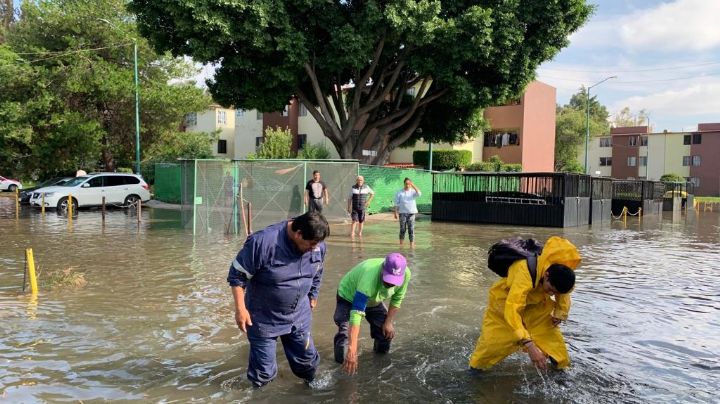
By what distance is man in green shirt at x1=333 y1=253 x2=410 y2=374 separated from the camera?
4.32 meters

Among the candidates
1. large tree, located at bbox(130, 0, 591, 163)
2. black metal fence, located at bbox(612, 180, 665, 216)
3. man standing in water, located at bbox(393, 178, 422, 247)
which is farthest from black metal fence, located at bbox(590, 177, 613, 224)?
man standing in water, located at bbox(393, 178, 422, 247)

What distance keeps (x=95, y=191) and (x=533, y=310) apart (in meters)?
23.1

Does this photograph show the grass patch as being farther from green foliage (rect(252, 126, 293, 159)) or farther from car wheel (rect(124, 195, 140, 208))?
green foliage (rect(252, 126, 293, 159))

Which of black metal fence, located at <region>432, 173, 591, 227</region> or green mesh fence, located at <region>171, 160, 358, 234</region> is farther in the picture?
black metal fence, located at <region>432, 173, 591, 227</region>

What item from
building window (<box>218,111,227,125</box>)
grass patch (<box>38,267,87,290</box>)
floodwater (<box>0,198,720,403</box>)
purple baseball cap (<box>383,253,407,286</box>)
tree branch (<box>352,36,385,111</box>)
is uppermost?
building window (<box>218,111,227,125</box>)

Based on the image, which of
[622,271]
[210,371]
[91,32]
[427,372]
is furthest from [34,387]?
[91,32]

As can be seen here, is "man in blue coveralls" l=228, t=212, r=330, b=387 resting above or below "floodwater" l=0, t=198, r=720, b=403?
above

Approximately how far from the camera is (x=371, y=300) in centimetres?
477

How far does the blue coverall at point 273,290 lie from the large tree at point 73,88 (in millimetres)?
27380

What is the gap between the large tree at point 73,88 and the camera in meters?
27.4

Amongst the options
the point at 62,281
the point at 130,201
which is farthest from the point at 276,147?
the point at 62,281

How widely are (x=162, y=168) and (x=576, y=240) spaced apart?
69.8 feet

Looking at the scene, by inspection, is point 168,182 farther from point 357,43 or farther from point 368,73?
point 357,43

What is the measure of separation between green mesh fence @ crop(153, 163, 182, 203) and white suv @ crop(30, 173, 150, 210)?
2177mm
